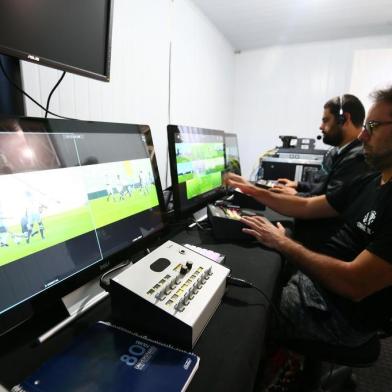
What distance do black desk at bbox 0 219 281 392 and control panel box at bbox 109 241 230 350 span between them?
0.12ft

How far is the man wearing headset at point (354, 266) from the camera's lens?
2.55ft

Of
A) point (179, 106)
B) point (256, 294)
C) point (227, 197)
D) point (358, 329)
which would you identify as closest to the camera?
point (256, 294)

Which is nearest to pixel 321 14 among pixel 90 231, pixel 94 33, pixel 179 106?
pixel 179 106

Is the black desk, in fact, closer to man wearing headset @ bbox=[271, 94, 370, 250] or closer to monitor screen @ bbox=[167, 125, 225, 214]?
monitor screen @ bbox=[167, 125, 225, 214]

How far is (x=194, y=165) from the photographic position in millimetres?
1141

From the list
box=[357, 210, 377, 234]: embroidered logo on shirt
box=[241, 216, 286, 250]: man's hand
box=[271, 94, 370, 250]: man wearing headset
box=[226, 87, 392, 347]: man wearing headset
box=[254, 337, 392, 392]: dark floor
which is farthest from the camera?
box=[271, 94, 370, 250]: man wearing headset

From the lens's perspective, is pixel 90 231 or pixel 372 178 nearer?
pixel 90 231

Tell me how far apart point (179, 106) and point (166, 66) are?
12.3 inches

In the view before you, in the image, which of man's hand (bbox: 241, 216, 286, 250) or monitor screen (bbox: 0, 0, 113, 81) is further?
man's hand (bbox: 241, 216, 286, 250)

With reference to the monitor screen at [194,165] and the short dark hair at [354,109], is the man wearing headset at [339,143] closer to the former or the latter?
the short dark hair at [354,109]

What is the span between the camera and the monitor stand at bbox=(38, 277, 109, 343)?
56 centimetres

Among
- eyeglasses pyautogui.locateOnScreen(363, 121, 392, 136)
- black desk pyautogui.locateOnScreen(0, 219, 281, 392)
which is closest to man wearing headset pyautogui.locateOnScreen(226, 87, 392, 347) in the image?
eyeglasses pyautogui.locateOnScreen(363, 121, 392, 136)

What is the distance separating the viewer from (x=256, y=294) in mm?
731

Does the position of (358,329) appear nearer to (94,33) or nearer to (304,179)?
(94,33)
